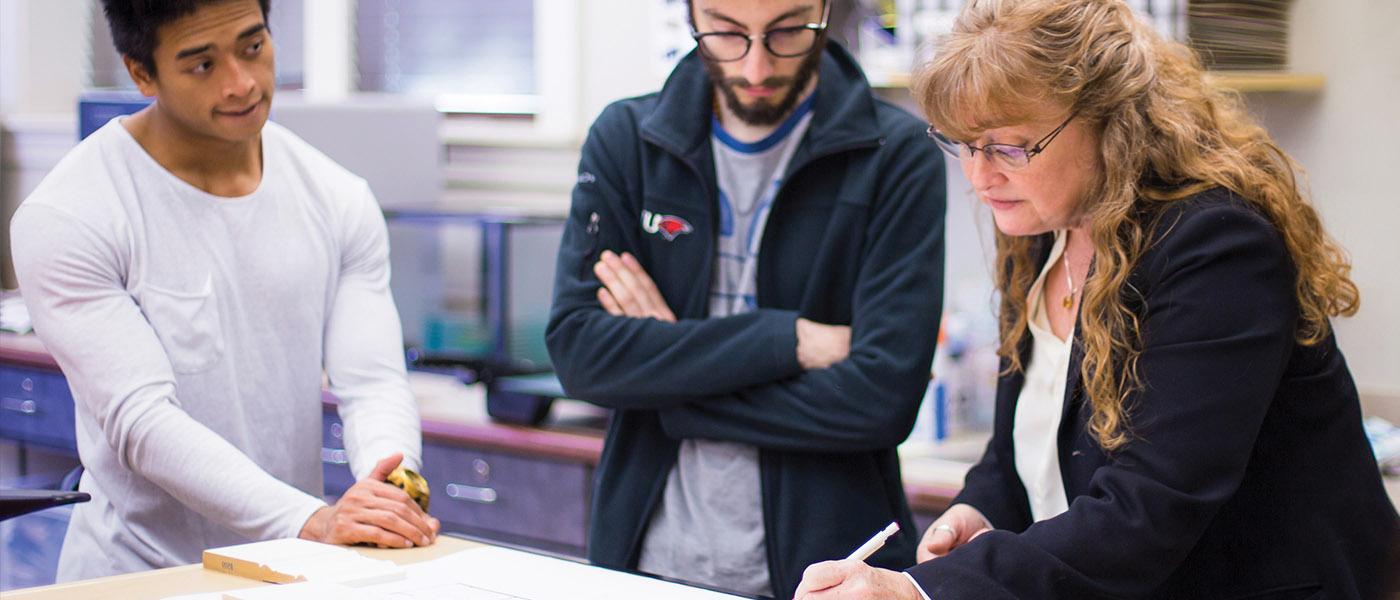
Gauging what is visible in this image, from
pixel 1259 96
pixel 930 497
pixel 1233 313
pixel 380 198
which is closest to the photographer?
pixel 1233 313

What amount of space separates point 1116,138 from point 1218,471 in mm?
389

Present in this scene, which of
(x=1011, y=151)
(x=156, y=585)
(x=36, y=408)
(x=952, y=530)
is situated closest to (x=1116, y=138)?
(x=1011, y=151)

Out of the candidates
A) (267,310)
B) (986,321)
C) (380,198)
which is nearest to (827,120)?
(267,310)

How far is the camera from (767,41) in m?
2.08

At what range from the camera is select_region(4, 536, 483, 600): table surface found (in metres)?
1.61

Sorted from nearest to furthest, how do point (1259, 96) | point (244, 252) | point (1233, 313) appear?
point (1233, 313) → point (244, 252) → point (1259, 96)

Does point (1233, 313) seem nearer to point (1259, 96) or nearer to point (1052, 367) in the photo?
point (1052, 367)

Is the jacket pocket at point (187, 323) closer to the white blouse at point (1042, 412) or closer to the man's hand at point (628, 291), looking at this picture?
the man's hand at point (628, 291)

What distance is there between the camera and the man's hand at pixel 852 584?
142 centimetres

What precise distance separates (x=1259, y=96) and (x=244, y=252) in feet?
7.39

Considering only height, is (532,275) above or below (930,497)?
above

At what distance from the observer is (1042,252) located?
6.13 feet

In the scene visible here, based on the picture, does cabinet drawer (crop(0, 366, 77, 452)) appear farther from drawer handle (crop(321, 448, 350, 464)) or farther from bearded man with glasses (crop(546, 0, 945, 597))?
A: bearded man with glasses (crop(546, 0, 945, 597))

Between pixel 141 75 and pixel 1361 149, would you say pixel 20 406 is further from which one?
pixel 1361 149
